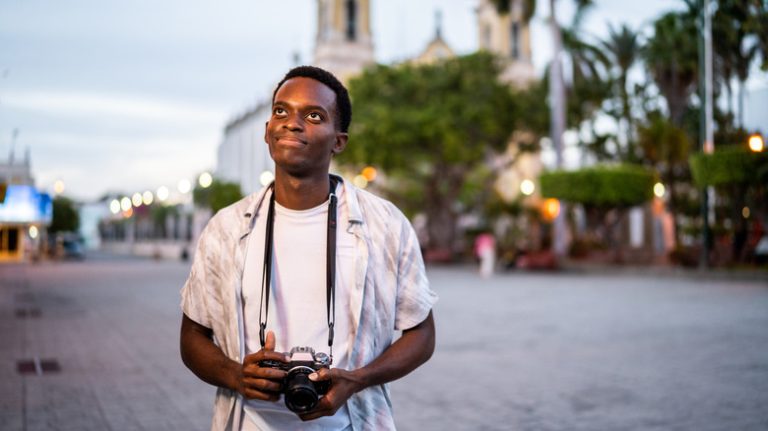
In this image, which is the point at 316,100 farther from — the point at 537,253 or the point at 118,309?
the point at 537,253

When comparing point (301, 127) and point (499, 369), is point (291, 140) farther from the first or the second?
point (499, 369)

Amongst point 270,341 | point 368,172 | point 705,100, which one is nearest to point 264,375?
point 270,341

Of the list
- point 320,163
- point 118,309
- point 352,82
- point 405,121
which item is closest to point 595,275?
point 405,121

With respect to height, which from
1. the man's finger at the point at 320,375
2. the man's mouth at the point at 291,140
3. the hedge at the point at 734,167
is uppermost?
the hedge at the point at 734,167

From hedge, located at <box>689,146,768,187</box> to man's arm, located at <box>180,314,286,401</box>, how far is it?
77.1ft

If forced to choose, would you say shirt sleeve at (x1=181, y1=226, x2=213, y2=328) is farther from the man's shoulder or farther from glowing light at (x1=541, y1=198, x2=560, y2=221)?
glowing light at (x1=541, y1=198, x2=560, y2=221)

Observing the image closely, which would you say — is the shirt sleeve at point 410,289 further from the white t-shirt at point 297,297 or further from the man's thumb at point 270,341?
the man's thumb at point 270,341

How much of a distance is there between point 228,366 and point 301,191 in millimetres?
513

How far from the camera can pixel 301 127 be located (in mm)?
2119

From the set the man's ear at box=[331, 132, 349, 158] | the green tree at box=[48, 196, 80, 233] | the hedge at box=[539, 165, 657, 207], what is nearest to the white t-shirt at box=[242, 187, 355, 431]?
the man's ear at box=[331, 132, 349, 158]

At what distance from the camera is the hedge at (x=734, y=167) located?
23297 millimetres

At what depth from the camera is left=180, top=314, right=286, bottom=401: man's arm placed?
74.7 inches

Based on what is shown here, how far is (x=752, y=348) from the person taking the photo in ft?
30.5

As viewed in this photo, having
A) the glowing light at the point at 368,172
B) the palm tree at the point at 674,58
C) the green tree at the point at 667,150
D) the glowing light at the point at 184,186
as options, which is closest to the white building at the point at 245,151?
the glowing light at the point at 184,186
